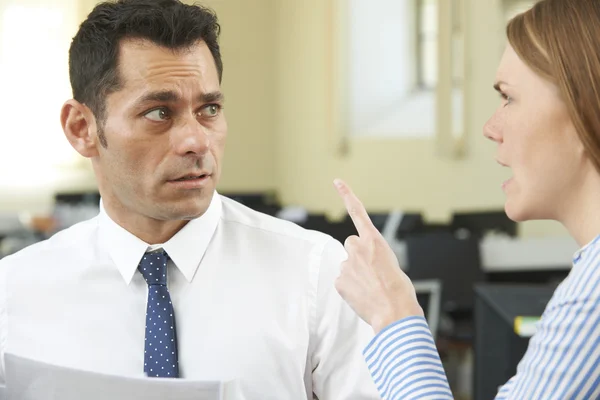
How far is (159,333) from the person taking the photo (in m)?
1.58

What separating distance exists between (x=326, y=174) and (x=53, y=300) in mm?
8207

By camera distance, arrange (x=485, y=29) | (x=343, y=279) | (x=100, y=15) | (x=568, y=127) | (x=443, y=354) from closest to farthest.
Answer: (x=568, y=127) < (x=343, y=279) < (x=100, y=15) < (x=443, y=354) < (x=485, y=29)

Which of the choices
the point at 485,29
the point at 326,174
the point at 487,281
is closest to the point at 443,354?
the point at 487,281

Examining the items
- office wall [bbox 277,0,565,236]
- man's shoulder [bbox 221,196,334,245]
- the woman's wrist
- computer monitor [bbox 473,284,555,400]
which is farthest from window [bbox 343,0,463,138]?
the woman's wrist

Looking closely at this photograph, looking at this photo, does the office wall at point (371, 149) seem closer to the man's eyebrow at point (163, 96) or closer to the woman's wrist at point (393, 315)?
the man's eyebrow at point (163, 96)

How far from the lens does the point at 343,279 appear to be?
1.31 m

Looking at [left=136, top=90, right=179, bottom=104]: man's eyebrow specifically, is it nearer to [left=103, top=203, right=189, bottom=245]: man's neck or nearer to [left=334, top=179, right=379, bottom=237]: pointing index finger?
[left=103, top=203, right=189, bottom=245]: man's neck

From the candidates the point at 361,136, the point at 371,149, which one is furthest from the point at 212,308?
Result: the point at 361,136

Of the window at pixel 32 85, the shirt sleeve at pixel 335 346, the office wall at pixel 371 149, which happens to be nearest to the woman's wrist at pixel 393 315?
the shirt sleeve at pixel 335 346

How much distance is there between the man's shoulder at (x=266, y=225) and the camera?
1.70 metres

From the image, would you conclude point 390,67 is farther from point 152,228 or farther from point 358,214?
point 358,214

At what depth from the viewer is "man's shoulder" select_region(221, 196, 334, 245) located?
1.70m

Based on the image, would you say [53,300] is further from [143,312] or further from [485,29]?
[485,29]

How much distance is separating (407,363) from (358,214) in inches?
10.0
